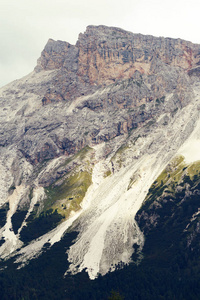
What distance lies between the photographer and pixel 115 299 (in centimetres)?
15712

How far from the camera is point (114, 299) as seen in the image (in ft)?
514

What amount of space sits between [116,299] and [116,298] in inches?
64.6

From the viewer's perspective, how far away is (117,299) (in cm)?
15825

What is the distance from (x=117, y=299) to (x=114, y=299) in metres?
2.04

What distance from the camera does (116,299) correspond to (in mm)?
157125

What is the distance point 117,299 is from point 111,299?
440cm

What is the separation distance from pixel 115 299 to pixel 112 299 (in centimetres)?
214

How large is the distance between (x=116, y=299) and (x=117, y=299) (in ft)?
4.22

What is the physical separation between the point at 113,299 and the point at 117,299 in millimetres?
2829

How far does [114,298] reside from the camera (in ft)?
518

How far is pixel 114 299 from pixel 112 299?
158 centimetres

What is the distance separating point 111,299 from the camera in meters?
155

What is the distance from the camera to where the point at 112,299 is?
510 ft
